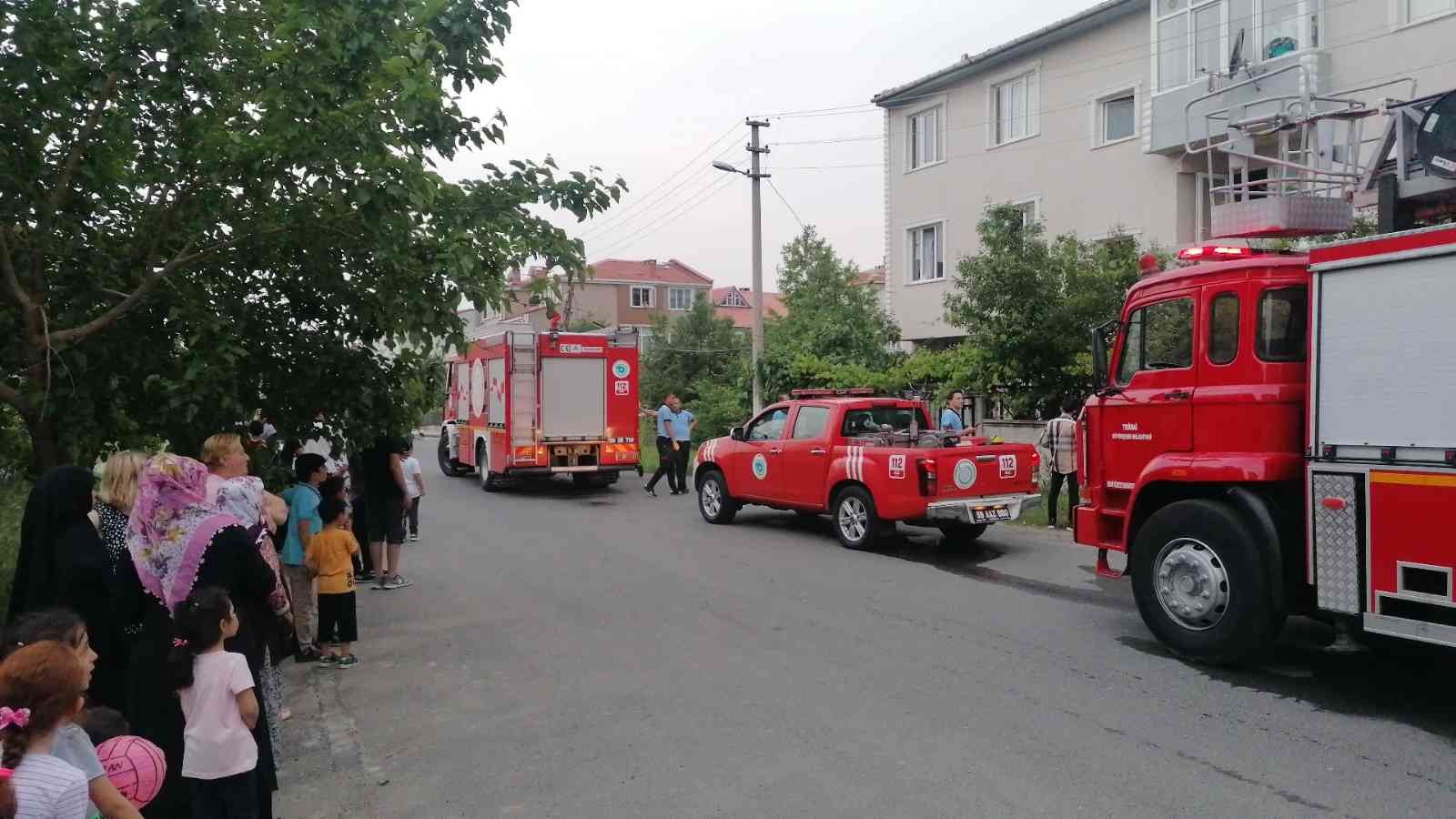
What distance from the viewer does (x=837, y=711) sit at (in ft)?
19.4

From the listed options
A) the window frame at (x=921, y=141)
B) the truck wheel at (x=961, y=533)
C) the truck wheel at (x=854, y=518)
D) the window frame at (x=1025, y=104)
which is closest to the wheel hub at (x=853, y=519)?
the truck wheel at (x=854, y=518)

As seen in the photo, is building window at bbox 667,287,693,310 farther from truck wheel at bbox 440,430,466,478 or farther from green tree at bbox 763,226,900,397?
truck wheel at bbox 440,430,466,478

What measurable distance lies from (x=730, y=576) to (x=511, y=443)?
331 inches

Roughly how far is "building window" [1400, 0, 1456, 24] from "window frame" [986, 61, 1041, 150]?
24.1ft

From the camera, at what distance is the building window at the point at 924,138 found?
24719 millimetres

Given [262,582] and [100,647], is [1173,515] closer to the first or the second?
[262,582]

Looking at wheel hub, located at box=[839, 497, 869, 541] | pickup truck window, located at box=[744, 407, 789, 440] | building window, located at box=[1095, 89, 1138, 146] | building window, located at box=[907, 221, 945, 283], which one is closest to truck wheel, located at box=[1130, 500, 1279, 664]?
wheel hub, located at box=[839, 497, 869, 541]

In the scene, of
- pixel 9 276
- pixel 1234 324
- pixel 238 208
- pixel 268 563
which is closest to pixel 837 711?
pixel 268 563

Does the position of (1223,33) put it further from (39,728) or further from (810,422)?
(39,728)

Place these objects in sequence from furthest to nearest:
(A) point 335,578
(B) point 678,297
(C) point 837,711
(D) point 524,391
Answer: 1. (B) point 678,297
2. (D) point 524,391
3. (A) point 335,578
4. (C) point 837,711

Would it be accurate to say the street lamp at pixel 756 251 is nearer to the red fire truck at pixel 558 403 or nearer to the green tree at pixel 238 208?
the red fire truck at pixel 558 403

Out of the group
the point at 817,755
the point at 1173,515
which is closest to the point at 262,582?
the point at 817,755

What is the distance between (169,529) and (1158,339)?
630 cm

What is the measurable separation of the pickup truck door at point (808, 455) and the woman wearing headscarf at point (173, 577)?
8.42 metres
